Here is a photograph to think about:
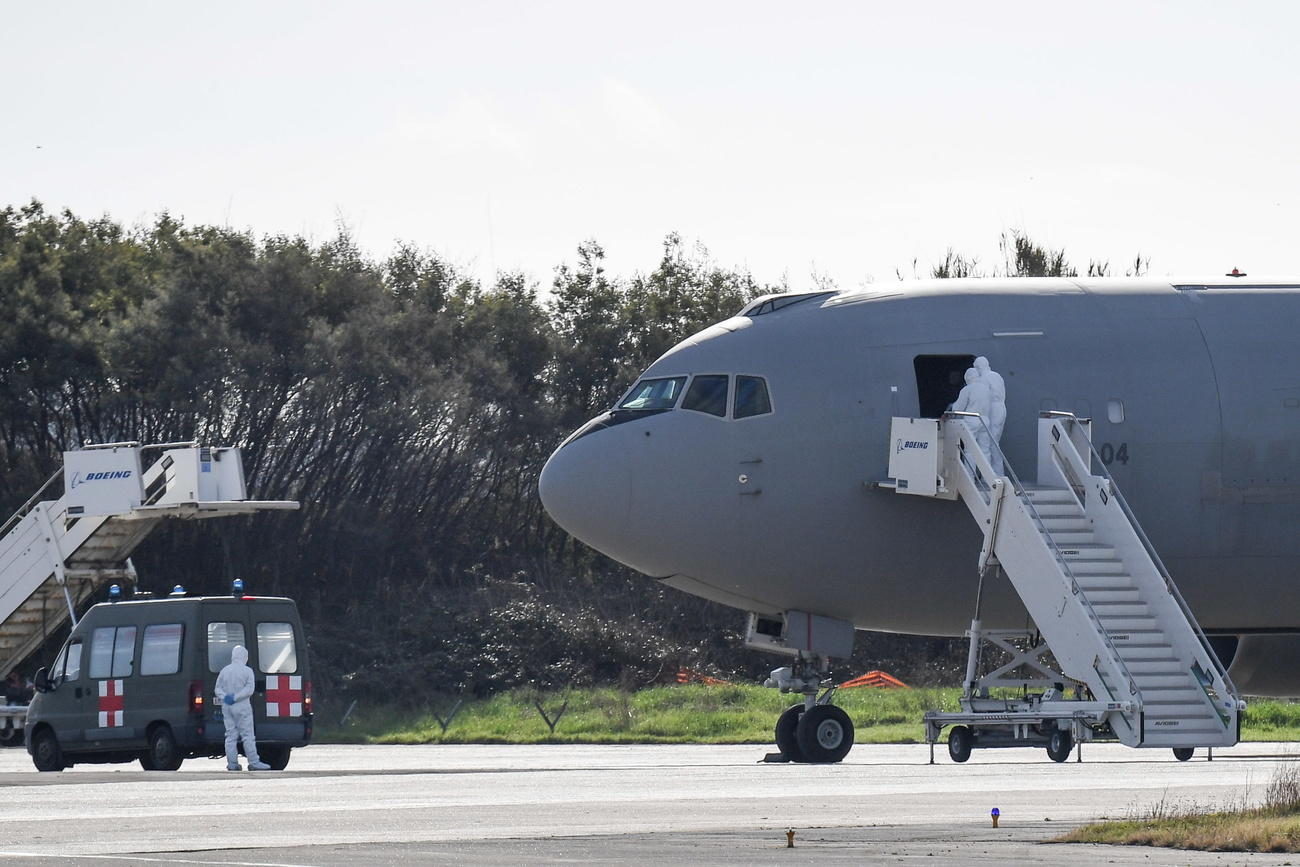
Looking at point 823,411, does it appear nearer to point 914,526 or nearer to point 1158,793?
point 914,526

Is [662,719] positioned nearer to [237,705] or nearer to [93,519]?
[93,519]

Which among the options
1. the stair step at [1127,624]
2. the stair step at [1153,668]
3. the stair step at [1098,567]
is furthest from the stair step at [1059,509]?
the stair step at [1153,668]

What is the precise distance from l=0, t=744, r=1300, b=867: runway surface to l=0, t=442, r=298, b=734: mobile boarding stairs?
11999 millimetres

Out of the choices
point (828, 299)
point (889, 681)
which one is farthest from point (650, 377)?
point (889, 681)

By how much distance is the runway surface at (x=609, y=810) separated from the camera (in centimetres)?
1357

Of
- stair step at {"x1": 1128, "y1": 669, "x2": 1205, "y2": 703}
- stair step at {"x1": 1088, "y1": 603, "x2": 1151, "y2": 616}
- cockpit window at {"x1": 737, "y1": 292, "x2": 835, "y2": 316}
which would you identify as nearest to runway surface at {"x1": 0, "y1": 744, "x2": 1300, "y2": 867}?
stair step at {"x1": 1128, "y1": 669, "x2": 1205, "y2": 703}

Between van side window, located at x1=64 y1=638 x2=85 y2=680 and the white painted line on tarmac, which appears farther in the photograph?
van side window, located at x1=64 y1=638 x2=85 y2=680

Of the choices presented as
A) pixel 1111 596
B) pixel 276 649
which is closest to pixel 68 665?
pixel 276 649

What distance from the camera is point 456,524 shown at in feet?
182

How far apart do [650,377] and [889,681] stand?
74.7ft

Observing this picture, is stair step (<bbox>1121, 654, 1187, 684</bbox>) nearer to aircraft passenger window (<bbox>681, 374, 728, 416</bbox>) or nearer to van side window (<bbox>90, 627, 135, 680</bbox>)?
aircraft passenger window (<bbox>681, 374, 728, 416</bbox>)

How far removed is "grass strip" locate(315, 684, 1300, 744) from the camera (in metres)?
38.0

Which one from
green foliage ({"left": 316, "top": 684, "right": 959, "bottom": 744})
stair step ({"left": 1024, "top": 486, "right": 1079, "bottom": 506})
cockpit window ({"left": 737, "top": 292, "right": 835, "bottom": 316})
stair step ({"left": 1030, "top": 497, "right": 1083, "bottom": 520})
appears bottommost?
green foliage ({"left": 316, "top": 684, "right": 959, "bottom": 744})

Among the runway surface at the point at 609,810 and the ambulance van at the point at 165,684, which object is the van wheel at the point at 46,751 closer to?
the ambulance van at the point at 165,684
